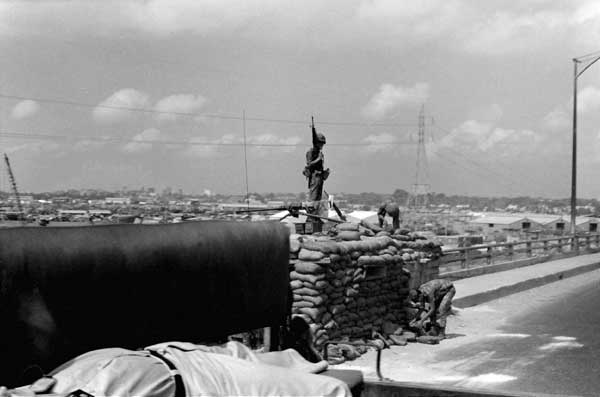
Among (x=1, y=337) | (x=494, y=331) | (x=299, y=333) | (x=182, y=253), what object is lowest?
(x=494, y=331)

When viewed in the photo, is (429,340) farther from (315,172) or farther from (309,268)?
(315,172)

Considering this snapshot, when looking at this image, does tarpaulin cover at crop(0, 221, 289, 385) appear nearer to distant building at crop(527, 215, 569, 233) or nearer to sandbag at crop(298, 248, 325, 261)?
sandbag at crop(298, 248, 325, 261)

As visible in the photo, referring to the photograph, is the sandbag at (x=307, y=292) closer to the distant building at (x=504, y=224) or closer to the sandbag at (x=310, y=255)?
the sandbag at (x=310, y=255)

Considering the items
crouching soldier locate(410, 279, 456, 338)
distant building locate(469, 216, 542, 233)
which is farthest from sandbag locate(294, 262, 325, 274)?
distant building locate(469, 216, 542, 233)

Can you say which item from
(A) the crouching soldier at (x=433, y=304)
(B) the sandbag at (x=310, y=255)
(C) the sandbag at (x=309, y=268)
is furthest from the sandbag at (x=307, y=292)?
(A) the crouching soldier at (x=433, y=304)

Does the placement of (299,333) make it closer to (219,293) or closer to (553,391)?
(219,293)

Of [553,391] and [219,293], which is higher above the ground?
[219,293]

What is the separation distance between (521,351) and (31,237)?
436 inches

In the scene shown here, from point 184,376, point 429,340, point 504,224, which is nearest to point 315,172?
point 429,340

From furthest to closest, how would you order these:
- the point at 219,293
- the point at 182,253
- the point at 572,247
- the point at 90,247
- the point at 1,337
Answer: the point at 572,247 < the point at 219,293 < the point at 182,253 < the point at 90,247 < the point at 1,337

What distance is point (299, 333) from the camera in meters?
4.91

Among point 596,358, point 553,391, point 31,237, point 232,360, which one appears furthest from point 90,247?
point 596,358

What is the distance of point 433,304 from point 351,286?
92.1 inches

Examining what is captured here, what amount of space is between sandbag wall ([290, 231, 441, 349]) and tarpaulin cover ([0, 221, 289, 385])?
6834 mm
